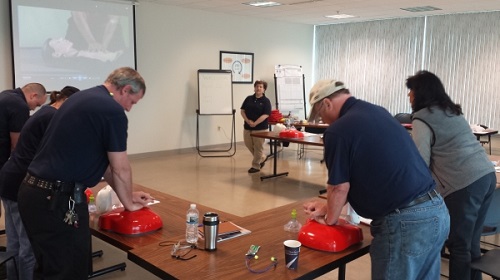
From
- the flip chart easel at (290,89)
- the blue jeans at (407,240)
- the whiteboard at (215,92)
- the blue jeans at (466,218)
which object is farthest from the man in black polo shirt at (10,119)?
the flip chart easel at (290,89)

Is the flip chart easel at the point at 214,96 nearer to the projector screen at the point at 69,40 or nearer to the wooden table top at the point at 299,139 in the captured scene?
the projector screen at the point at 69,40

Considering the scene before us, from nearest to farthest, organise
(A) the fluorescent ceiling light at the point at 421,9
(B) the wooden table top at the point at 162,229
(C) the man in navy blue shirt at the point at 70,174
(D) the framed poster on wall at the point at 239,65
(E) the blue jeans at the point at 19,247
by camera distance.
Answer: 1. (C) the man in navy blue shirt at the point at 70,174
2. (B) the wooden table top at the point at 162,229
3. (E) the blue jeans at the point at 19,247
4. (A) the fluorescent ceiling light at the point at 421,9
5. (D) the framed poster on wall at the point at 239,65

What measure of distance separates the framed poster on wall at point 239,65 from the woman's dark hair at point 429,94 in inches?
251

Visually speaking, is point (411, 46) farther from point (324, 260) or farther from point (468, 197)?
point (324, 260)

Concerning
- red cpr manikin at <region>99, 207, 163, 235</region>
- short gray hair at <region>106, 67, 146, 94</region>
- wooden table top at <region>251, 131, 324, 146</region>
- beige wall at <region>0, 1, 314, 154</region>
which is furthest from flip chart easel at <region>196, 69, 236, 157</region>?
short gray hair at <region>106, 67, 146, 94</region>

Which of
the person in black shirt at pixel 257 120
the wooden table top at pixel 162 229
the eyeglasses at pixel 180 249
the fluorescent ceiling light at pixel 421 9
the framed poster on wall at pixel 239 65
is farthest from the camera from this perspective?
the framed poster on wall at pixel 239 65

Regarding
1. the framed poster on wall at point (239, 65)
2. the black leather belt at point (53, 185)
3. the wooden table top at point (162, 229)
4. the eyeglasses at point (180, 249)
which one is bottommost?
the wooden table top at point (162, 229)

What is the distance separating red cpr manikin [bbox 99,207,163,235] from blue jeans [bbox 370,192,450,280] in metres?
1.05

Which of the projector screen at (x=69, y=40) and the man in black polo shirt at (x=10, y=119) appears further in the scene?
the projector screen at (x=69, y=40)

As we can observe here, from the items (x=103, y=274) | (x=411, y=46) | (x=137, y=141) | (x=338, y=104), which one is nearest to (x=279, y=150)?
(x=137, y=141)

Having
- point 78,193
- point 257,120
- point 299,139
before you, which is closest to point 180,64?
point 257,120

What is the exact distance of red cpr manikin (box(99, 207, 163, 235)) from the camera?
2068 millimetres

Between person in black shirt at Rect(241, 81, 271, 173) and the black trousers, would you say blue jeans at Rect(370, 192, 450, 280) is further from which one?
person in black shirt at Rect(241, 81, 271, 173)

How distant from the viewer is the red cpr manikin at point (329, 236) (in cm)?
184
